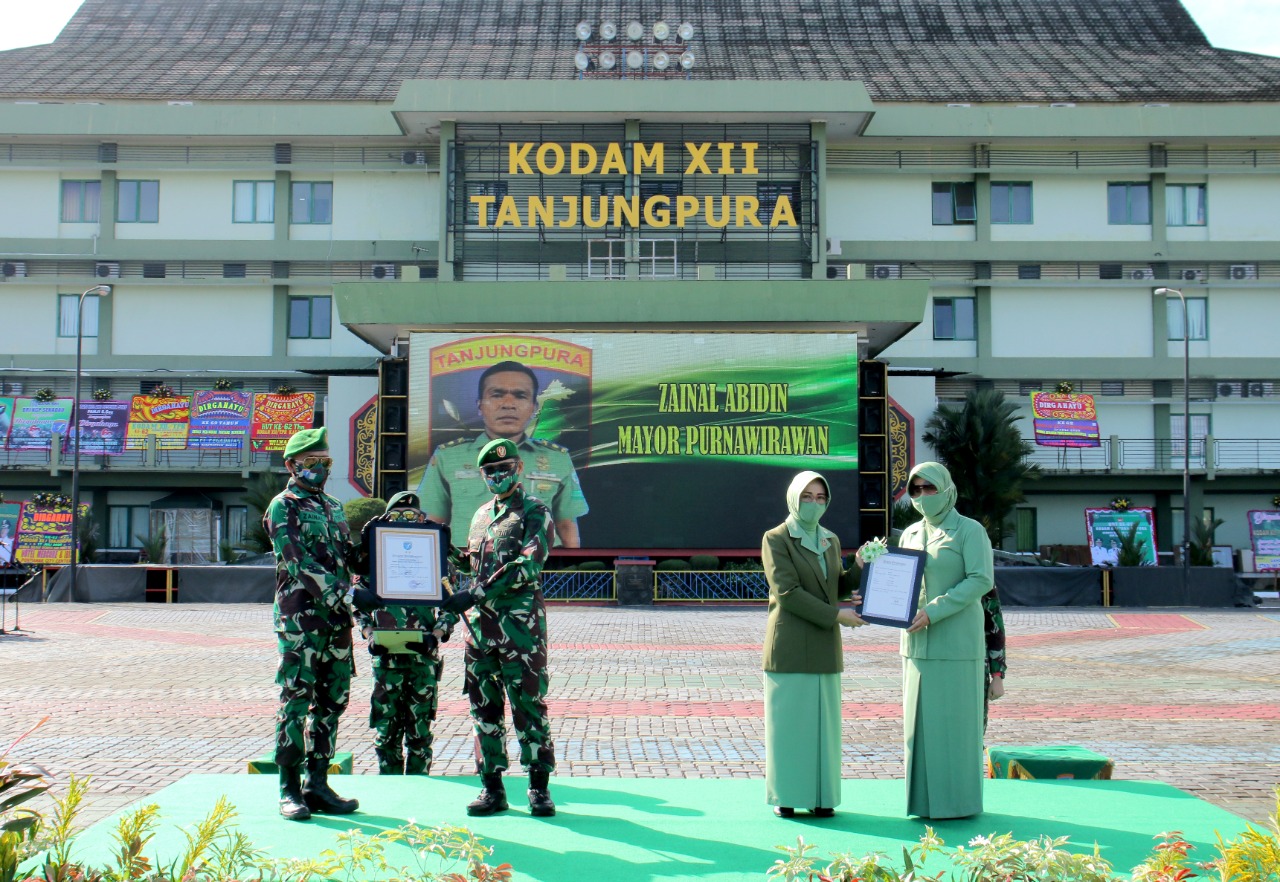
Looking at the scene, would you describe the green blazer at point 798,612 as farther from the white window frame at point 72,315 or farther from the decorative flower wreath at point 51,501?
the white window frame at point 72,315

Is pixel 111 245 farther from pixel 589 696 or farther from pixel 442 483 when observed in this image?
pixel 589 696

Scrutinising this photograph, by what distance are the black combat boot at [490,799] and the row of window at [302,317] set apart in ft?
121

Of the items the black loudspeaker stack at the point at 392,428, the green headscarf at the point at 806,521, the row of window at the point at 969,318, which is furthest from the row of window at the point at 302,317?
the green headscarf at the point at 806,521

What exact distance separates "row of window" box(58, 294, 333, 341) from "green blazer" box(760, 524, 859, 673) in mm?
37104

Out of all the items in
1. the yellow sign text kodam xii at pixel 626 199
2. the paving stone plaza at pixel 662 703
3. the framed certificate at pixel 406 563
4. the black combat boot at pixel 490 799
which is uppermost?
the yellow sign text kodam xii at pixel 626 199

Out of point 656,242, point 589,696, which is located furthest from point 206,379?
point 589,696

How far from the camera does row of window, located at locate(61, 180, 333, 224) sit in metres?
42.1

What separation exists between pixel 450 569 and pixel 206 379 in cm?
3676

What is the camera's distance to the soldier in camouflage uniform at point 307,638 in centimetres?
676

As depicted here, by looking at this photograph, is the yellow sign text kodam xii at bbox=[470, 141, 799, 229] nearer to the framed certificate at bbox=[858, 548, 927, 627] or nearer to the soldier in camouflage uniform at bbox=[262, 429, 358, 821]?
the soldier in camouflage uniform at bbox=[262, 429, 358, 821]

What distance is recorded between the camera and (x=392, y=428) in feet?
105

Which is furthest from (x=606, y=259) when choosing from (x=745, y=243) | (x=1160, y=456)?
(x=1160, y=456)

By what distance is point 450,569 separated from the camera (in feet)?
26.3

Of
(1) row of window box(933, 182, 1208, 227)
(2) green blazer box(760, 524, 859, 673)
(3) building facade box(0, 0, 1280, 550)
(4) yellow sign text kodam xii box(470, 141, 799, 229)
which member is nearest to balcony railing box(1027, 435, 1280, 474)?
(3) building facade box(0, 0, 1280, 550)
